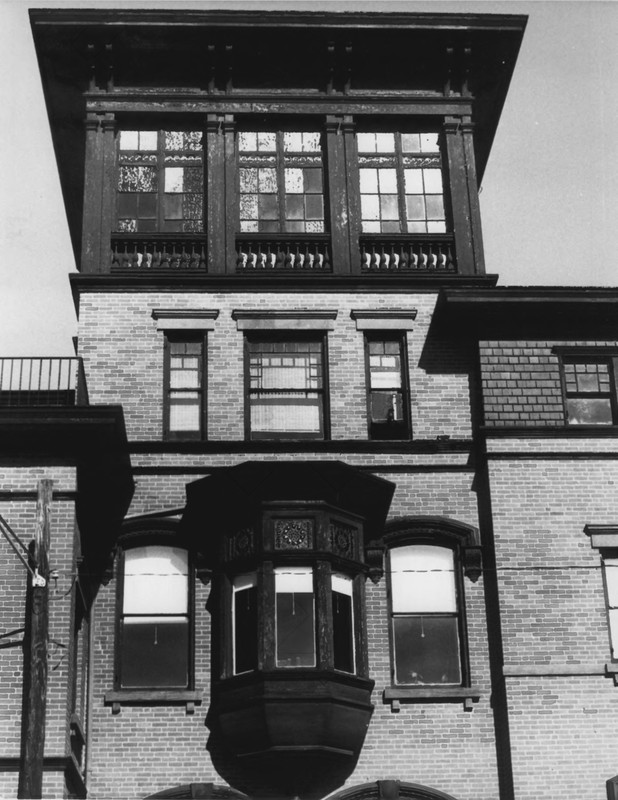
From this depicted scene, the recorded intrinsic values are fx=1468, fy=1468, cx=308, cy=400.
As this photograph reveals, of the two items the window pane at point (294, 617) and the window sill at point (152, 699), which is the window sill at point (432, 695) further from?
the window sill at point (152, 699)

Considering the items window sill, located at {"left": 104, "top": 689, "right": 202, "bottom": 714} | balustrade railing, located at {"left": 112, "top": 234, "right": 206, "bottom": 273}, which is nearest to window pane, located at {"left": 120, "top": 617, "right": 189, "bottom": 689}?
window sill, located at {"left": 104, "top": 689, "right": 202, "bottom": 714}

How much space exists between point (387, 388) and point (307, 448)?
195 cm

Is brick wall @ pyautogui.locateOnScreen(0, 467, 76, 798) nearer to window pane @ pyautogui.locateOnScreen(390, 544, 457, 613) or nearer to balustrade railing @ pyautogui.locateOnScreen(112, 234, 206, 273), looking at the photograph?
window pane @ pyautogui.locateOnScreen(390, 544, 457, 613)

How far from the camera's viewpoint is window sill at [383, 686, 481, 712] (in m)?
23.5

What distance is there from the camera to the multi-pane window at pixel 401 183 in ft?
92.0

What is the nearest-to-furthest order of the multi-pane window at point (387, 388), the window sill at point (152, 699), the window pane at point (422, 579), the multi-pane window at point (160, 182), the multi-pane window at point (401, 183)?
1. the window sill at point (152, 699)
2. the window pane at point (422, 579)
3. the multi-pane window at point (387, 388)
4. the multi-pane window at point (160, 182)
5. the multi-pane window at point (401, 183)

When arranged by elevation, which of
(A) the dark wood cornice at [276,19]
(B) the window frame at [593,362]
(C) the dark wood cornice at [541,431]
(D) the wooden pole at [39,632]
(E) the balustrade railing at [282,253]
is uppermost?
(A) the dark wood cornice at [276,19]

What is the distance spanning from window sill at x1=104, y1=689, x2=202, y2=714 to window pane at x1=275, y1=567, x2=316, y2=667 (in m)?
1.63

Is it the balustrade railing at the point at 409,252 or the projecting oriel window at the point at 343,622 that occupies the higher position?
the balustrade railing at the point at 409,252

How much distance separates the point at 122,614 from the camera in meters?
24.1

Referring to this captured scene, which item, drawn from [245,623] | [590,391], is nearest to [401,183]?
[590,391]

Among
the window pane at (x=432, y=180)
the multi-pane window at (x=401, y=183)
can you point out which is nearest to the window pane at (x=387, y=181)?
the multi-pane window at (x=401, y=183)

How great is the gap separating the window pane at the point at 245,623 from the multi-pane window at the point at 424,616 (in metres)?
2.45

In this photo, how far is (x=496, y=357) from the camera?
1017 inches
